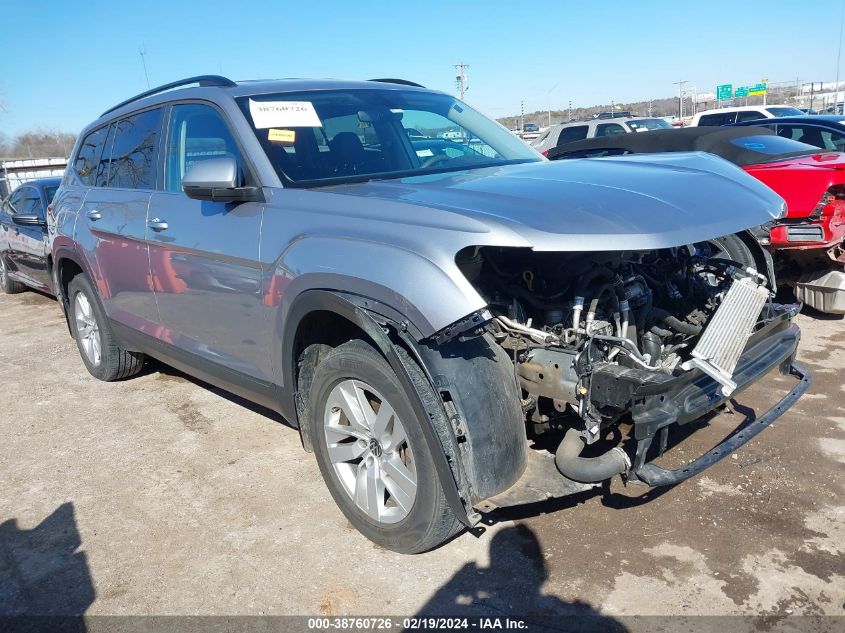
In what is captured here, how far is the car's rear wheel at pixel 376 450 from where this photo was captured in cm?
253

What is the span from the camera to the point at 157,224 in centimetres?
370

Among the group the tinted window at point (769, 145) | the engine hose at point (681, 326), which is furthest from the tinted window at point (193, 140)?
the tinted window at point (769, 145)

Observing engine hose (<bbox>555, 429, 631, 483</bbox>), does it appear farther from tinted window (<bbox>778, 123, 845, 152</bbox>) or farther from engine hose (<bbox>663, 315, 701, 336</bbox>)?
tinted window (<bbox>778, 123, 845, 152</bbox>)

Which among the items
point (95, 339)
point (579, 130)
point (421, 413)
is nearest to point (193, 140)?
point (421, 413)

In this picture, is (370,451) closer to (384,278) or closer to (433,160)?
(384,278)

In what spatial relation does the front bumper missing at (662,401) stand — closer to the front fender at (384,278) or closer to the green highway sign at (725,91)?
the front fender at (384,278)

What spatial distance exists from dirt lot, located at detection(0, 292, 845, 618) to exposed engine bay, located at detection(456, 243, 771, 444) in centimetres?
45

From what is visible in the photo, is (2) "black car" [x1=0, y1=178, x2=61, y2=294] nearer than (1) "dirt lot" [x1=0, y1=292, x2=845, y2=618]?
No

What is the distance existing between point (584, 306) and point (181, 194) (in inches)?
88.5

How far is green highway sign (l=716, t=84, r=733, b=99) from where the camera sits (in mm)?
50688

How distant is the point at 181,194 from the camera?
3615 mm

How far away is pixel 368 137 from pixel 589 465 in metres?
2.03

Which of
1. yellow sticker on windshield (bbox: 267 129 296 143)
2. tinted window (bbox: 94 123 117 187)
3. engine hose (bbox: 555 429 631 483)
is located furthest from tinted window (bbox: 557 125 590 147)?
engine hose (bbox: 555 429 631 483)

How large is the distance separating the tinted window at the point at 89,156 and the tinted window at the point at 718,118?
49.3 feet
